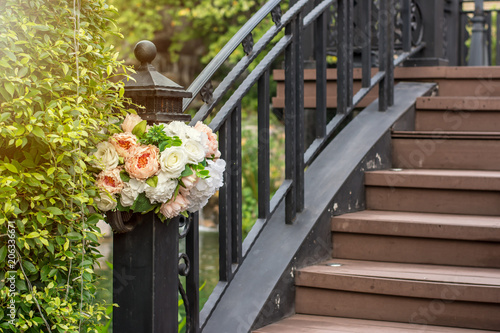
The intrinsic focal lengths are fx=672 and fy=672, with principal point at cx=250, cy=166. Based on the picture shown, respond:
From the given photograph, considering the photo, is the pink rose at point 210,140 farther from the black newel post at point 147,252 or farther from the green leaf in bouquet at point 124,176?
the green leaf in bouquet at point 124,176

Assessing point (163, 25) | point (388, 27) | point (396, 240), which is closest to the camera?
point (396, 240)

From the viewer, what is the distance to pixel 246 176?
1009 centimetres

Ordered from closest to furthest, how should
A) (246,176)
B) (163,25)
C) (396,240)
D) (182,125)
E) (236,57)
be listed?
(182,125) → (396,240) → (246,176) → (236,57) → (163,25)

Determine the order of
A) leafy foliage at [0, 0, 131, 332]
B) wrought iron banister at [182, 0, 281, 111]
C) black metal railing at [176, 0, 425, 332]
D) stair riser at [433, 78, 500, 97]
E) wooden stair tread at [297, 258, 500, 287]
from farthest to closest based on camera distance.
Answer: stair riser at [433, 78, 500, 97], wooden stair tread at [297, 258, 500, 287], black metal railing at [176, 0, 425, 332], wrought iron banister at [182, 0, 281, 111], leafy foliage at [0, 0, 131, 332]

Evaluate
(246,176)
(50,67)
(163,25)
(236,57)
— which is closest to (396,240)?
(50,67)

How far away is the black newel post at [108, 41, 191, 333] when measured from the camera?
2.19 m

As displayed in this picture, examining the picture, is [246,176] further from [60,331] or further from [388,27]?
[60,331]

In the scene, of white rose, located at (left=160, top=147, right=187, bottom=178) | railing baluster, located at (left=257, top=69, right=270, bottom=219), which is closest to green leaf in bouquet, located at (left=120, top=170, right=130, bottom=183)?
white rose, located at (left=160, top=147, right=187, bottom=178)

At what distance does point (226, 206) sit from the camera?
262 cm

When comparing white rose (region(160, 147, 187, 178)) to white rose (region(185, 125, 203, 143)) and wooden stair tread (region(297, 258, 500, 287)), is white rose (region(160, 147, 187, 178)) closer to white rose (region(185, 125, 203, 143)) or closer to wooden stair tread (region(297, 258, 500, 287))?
white rose (region(185, 125, 203, 143))

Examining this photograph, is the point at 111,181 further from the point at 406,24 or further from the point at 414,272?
the point at 406,24

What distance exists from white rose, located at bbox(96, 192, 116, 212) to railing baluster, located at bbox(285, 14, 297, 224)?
121 centimetres

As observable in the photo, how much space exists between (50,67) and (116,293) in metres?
0.84

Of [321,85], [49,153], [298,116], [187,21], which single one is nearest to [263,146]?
[298,116]
